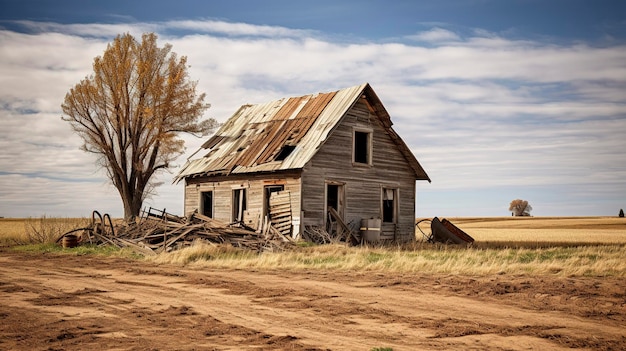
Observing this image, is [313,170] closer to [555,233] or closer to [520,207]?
[555,233]

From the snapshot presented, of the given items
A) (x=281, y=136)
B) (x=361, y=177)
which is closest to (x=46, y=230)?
(x=281, y=136)

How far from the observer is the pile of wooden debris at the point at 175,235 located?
819 inches

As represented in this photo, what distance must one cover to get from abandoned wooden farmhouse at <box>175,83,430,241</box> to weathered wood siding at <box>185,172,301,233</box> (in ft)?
0.13

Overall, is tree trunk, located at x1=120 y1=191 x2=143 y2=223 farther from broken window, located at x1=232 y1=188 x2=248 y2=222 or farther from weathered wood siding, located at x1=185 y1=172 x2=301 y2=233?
broken window, located at x1=232 y1=188 x2=248 y2=222

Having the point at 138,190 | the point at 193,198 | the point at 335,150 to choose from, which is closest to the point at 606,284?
the point at 335,150

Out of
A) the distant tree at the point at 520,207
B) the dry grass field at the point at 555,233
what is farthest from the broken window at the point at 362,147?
the distant tree at the point at 520,207

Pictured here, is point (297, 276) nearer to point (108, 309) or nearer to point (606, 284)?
point (108, 309)

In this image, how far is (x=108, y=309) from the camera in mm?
9781

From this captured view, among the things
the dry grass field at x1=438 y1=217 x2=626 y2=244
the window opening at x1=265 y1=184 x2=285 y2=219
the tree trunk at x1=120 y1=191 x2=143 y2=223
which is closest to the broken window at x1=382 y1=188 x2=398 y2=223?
the window opening at x1=265 y1=184 x2=285 y2=219

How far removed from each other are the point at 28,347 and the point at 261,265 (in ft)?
32.7

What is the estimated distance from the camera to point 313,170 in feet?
79.4

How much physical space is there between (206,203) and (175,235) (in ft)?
26.1

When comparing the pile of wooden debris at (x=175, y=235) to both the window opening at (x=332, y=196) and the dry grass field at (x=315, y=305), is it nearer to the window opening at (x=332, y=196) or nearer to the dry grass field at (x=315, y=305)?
the dry grass field at (x=315, y=305)

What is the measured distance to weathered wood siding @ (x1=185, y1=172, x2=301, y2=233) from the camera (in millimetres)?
24016
